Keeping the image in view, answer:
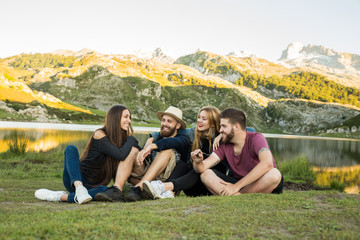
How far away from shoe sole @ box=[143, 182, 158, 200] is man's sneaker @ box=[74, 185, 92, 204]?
1.19 m

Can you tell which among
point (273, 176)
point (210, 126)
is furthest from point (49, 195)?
point (273, 176)

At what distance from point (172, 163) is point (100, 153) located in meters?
1.79

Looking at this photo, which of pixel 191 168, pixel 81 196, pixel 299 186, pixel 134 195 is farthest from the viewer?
pixel 299 186

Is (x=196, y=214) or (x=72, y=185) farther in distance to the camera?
(x=72, y=185)

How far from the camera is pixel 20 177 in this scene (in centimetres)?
1196

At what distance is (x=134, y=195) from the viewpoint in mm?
6359

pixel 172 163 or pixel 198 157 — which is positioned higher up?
pixel 198 157

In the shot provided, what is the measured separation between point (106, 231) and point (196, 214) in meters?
1.51

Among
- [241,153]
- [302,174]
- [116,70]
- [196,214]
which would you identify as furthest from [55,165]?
[116,70]

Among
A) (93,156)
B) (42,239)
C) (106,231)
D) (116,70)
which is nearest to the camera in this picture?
(42,239)

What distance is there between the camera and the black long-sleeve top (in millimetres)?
6711

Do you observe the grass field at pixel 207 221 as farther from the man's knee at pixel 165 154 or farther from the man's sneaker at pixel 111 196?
the man's knee at pixel 165 154

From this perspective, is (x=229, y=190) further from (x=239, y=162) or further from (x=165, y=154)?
(x=165, y=154)

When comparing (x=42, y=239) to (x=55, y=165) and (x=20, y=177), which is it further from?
(x=55, y=165)
